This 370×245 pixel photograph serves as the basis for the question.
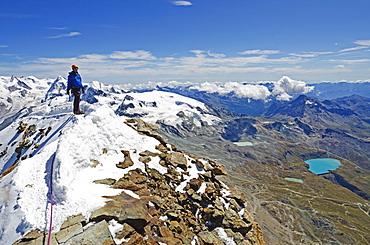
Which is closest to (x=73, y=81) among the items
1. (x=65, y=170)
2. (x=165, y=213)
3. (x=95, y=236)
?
(x=65, y=170)

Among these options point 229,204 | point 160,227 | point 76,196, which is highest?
point 76,196

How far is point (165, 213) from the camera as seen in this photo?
63.5ft

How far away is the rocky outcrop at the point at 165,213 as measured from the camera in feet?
47.4

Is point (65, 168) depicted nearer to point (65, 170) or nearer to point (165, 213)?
point (65, 170)

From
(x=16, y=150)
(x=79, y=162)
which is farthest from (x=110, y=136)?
(x=16, y=150)

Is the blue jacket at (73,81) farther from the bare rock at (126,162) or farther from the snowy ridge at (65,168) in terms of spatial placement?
the bare rock at (126,162)

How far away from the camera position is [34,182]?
17.4 meters

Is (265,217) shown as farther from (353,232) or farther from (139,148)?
(139,148)

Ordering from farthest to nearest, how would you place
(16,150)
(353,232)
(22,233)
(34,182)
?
(353,232) < (16,150) < (34,182) < (22,233)

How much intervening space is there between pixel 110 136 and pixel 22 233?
1344 centimetres

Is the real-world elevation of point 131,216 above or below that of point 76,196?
below

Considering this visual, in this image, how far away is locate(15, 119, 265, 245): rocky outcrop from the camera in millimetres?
14453

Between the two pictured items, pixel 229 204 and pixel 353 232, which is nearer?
pixel 229 204

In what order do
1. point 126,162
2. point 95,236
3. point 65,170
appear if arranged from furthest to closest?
point 126,162 < point 65,170 < point 95,236
